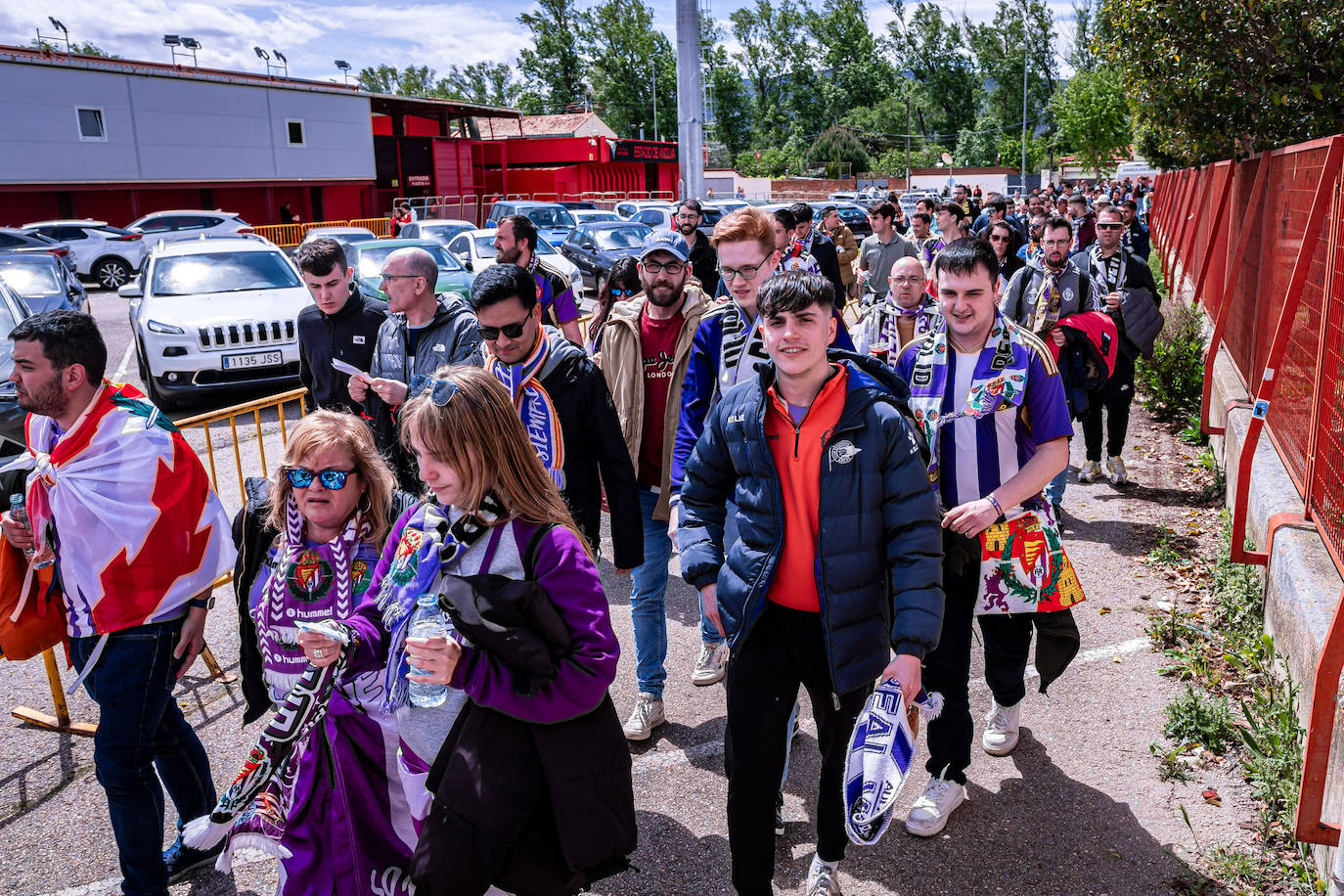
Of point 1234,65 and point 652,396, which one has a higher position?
point 1234,65

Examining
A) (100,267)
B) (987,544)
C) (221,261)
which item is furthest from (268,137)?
(987,544)

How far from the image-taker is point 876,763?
280 cm

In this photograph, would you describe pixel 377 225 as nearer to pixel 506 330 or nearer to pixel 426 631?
pixel 506 330

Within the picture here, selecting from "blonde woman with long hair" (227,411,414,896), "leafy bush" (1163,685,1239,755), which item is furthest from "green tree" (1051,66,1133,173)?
"blonde woman with long hair" (227,411,414,896)

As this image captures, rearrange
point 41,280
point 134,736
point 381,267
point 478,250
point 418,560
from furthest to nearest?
point 478,250
point 381,267
point 41,280
point 134,736
point 418,560

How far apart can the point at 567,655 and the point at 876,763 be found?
0.95 metres

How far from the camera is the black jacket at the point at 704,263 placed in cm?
888

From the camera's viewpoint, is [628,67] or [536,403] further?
[628,67]

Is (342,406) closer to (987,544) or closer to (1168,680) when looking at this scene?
(987,544)

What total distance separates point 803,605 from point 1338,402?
2829 millimetres


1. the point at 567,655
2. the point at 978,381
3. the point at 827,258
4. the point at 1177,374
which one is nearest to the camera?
the point at 567,655

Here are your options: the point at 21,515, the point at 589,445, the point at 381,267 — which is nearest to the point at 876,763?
the point at 589,445

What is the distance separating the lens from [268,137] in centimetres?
4053

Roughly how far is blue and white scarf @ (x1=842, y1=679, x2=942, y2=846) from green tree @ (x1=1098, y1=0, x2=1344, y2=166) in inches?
316
